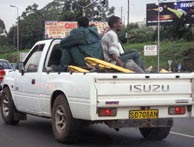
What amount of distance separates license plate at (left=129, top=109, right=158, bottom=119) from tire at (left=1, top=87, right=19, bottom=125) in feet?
12.8

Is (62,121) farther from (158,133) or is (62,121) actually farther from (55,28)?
(55,28)

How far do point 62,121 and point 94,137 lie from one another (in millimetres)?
1205

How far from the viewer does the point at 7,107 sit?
1208 cm

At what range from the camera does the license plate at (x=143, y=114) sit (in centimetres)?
869

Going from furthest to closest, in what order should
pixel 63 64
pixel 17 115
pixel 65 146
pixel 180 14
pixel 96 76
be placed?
pixel 180 14, pixel 17 115, pixel 63 64, pixel 65 146, pixel 96 76

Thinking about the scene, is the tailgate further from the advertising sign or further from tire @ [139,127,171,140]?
the advertising sign

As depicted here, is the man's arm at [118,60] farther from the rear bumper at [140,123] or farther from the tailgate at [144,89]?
the rear bumper at [140,123]

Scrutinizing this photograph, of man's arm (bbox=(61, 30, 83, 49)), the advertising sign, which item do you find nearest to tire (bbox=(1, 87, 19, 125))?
man's arm (bbox=(61, 30, 83, 49))

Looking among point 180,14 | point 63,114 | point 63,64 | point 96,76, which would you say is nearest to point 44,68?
point 63,64

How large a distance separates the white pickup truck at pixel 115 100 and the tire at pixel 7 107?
1706 mm

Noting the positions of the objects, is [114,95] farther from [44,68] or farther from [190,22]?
[190,22]

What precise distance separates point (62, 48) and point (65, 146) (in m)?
2.02

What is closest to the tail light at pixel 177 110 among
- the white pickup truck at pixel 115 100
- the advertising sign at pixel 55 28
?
the white pickup truck at pixel 115 100

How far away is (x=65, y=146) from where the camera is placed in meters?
9.08
